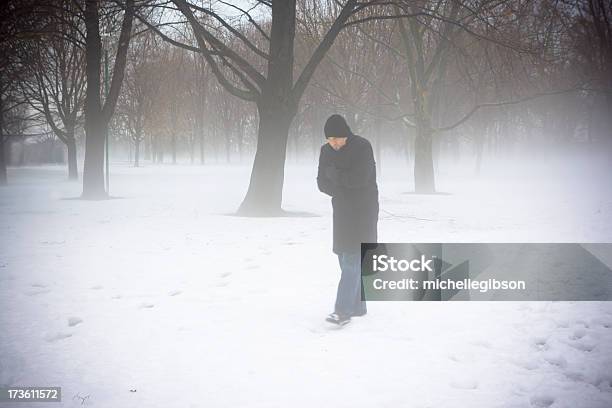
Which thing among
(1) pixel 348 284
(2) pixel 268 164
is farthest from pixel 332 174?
(2) pixel 268 164

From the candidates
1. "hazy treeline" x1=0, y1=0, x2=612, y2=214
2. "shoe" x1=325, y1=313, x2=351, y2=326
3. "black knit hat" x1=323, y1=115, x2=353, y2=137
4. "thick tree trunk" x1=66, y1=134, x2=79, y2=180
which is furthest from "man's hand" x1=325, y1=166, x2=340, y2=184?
"thick tree trunk" x1=66, y1=134, x2=79, y2=180

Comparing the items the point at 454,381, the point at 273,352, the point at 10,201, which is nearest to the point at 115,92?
the point at 10,201

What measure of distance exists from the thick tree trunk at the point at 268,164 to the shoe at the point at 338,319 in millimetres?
6994

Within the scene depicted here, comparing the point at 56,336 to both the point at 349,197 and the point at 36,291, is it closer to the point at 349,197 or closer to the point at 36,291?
the point at 36,291

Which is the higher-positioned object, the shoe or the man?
the man

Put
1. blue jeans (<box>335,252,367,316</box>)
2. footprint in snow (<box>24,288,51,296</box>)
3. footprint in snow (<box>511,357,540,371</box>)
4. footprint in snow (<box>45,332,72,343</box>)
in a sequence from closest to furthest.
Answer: footprint in snow (<box>511,357,540,371</box>) → footprint in snow (<box>45,332,72,343</box>) → blue jeans (<box>335,252,367,316</box>) → footprint in snow (<box>24,288,51,296</box>)

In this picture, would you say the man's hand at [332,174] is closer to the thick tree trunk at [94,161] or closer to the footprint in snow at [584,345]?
the footprint in snow at [584,345]

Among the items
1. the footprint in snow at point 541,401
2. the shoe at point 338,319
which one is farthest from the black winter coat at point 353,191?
the footprint in snow at point 541,401

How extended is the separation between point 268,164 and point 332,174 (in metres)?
7.00

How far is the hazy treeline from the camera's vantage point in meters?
11.2

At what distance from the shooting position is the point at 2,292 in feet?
18.1

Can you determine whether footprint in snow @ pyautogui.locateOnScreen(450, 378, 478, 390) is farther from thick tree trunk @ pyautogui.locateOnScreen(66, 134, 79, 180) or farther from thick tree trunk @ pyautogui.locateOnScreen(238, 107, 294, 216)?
thick tree trunk @ pyautogui.locateOnScreen(66, 134, 79, 180)

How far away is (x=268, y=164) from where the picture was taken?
1146 centimetres

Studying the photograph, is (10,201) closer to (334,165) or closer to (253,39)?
(334,165)
